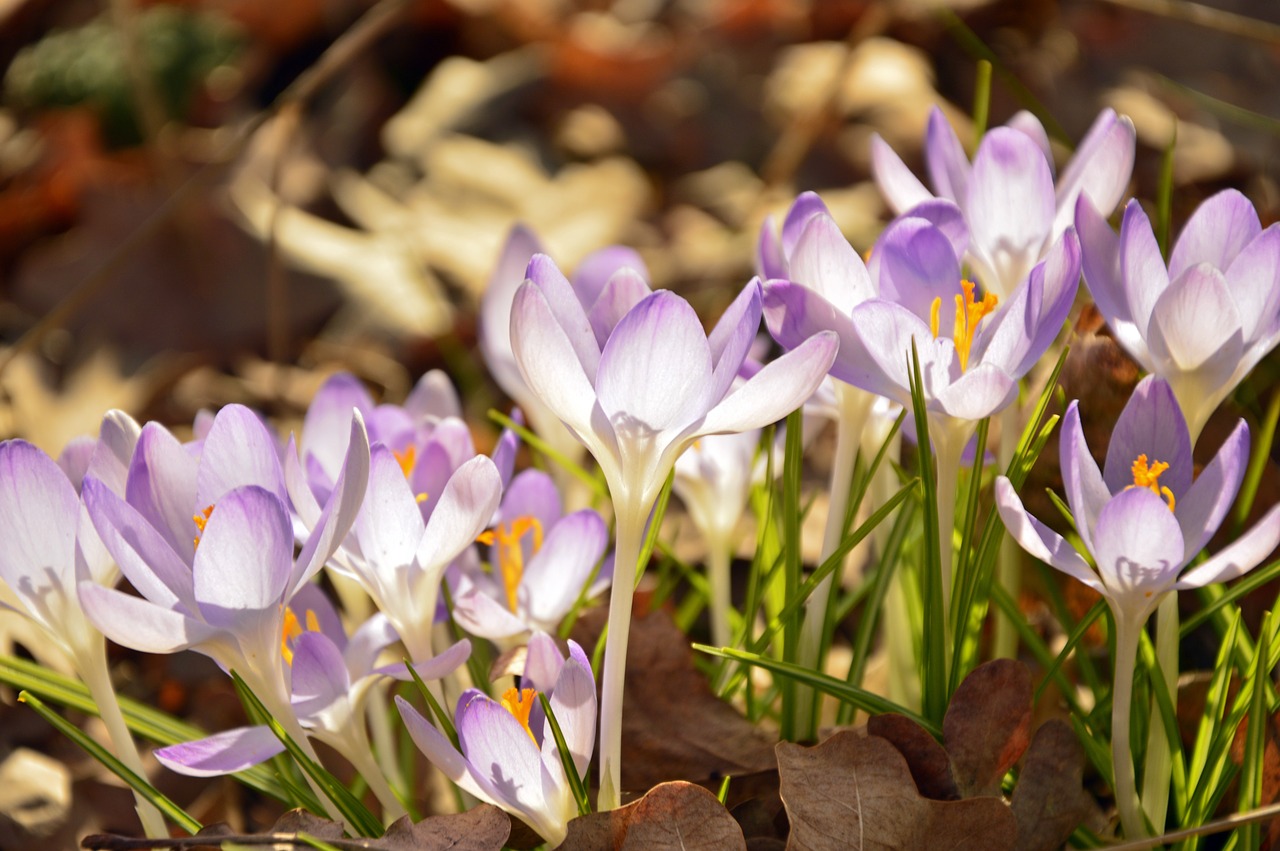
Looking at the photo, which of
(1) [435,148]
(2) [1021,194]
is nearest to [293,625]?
(2) [1021,194]

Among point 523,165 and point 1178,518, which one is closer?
point 1178,518

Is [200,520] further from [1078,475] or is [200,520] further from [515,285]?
[1078,475]

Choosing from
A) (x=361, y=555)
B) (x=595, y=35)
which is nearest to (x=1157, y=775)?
(x=361, y=555)

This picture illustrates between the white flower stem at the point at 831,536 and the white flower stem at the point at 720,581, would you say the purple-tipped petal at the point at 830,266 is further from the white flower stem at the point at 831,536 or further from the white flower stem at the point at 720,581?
the white flower stem at the point at 720,581

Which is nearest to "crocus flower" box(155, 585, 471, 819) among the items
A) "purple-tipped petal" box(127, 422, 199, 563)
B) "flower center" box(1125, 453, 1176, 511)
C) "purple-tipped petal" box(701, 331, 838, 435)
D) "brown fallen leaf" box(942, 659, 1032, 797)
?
"purple-tipped petal" box(127, 422, 199, 563)

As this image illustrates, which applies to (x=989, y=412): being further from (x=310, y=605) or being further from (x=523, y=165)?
(x=523, y=165)

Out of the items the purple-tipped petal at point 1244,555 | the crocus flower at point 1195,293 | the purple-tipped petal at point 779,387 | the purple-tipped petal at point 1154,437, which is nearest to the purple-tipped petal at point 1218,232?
the crocus flower at point 1195,293
